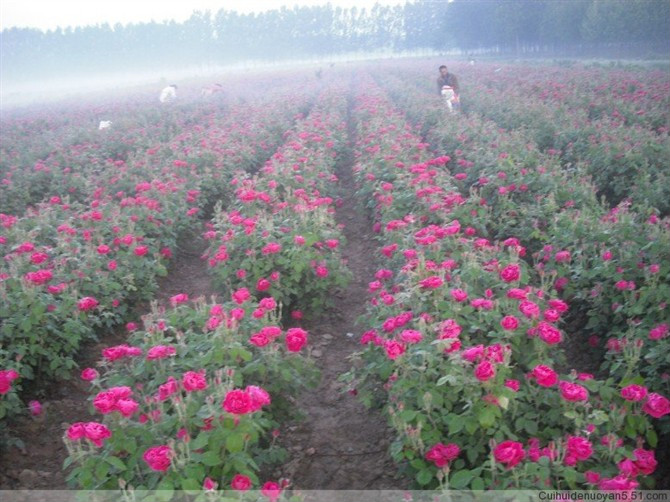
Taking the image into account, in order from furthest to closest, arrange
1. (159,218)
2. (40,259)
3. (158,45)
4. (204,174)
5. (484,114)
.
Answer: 1. (158,45)
2. (484,114)
3. (204,174)
4. (159,218)
5. (40,259)

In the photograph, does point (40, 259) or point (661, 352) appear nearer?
point (661, 352)

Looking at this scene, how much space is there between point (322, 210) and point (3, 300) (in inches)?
120

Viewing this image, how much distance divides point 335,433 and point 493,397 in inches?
69.1

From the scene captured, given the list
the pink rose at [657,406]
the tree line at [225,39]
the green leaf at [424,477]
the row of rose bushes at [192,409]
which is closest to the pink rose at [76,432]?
the row of rose bushes at [192,409]

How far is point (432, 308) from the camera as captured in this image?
3.53 m

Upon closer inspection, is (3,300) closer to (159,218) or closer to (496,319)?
(159,218)

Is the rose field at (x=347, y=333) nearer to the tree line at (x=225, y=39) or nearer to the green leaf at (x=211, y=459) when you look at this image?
the green leaf at (x=211, y=459)

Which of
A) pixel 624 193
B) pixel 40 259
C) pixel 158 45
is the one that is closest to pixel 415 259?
pixel 40 259

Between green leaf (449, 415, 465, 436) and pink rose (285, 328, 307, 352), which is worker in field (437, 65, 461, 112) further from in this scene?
green leaf (449, 415, 465, 436)

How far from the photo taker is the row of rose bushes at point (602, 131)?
7.64m

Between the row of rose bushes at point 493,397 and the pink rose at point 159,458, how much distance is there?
3.56 ft

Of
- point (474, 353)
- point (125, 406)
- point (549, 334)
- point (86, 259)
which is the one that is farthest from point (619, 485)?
point (86, 259)

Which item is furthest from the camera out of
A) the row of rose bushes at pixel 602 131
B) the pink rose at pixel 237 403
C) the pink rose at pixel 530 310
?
the row of rose bushes at pixel 602 131

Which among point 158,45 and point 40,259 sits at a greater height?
point 158,45
